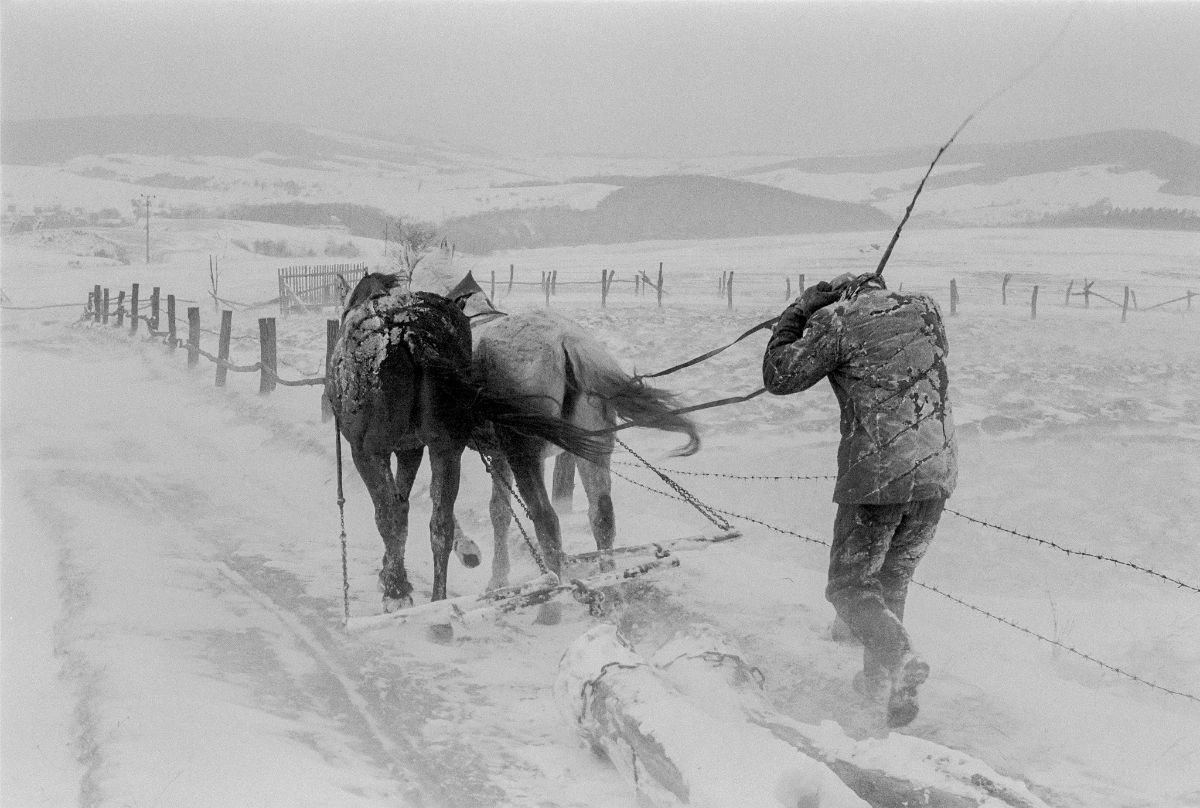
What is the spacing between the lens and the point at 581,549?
18.5ft

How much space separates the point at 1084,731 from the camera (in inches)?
132

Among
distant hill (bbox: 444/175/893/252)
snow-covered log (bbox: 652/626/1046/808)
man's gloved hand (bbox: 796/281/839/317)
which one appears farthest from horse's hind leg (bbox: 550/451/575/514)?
distant hill (bbox: 444/175/893/252)

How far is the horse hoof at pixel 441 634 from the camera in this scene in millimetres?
4277

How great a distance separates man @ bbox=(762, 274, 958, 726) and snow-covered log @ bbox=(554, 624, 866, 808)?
734 mm

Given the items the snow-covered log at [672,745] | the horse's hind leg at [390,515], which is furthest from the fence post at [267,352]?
the snow-covered log at [672,745]

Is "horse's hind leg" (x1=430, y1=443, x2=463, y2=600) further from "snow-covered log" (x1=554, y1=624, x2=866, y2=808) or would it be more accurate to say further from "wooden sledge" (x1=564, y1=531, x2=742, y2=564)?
"snow-covered log" (x1=554, y1=624, x2=866, y2=808)

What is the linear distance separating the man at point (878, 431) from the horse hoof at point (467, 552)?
209 cm

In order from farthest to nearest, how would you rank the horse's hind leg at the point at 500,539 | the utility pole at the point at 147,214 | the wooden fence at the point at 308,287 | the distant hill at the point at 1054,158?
1. the wooden fence at the point at 308,287
2. the utility pole at the point at 147,214
3. the distant hill at the point at 1054,158
4. the horse's hind leg at the point at 500,539

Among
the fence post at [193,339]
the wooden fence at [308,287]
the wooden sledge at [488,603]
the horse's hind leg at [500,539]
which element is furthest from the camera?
the wooden fence at [308,287]

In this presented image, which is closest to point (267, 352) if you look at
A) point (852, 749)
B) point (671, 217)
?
point (671, 217)

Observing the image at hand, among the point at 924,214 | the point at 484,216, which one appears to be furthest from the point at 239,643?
the point at 484,216

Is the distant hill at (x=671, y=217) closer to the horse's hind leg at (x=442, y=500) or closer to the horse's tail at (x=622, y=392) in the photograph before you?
the horse's tail at (x=622, y=392)

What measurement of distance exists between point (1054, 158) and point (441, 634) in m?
6.23

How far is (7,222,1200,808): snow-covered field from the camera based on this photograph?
10.2ft
